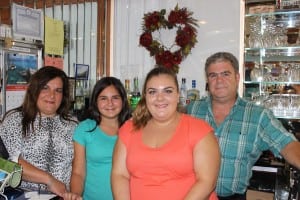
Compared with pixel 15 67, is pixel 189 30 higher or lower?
higher

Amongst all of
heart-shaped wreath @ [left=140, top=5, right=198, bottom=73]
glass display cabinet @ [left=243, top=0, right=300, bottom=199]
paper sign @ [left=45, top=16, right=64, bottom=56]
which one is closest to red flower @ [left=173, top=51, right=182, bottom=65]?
heart-shaped wreath @ [left=140, top=5, right=198, bottom=73]

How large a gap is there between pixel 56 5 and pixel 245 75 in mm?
2082

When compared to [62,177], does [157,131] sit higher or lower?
higher

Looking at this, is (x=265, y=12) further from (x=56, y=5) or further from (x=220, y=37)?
(x=56, y=5)

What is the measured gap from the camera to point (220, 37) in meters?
3.30

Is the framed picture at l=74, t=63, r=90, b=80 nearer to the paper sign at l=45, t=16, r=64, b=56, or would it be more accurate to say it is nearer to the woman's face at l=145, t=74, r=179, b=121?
the paper sign at l=45, t=16, r=64, b=56

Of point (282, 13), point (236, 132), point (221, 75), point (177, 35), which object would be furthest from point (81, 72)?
point (282, 13)

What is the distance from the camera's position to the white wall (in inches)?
127

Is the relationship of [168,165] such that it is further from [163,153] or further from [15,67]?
[15,67]

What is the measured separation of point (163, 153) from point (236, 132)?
2.14 ft

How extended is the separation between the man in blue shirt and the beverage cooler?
1.15 metres

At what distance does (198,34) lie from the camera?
3383 millimetres

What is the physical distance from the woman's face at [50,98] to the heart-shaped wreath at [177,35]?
60.1 inches

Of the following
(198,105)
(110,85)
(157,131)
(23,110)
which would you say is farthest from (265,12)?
(23,110)
